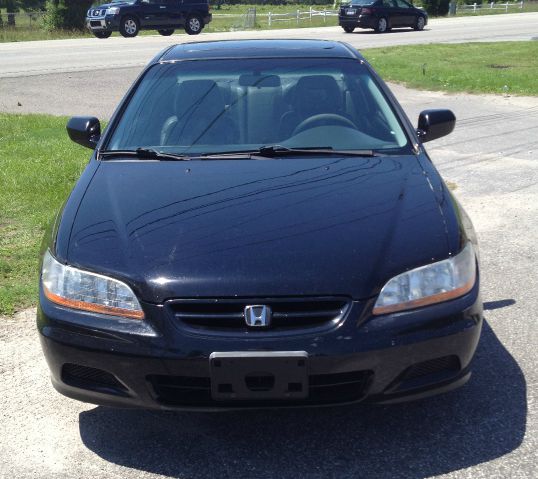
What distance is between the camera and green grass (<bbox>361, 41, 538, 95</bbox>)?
16188 millimetres

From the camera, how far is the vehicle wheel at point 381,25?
33.7m

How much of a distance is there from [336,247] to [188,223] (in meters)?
0.66

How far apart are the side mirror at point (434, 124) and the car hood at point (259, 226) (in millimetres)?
791

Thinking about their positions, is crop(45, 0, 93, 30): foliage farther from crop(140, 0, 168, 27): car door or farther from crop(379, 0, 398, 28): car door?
crop(379, 0, 398, 28): car door

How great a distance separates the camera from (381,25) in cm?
3388

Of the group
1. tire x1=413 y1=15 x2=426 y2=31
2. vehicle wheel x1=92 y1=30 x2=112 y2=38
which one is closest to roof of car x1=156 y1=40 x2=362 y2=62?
vehicle wheel x1=92 y1=30 x2=112 y2=38

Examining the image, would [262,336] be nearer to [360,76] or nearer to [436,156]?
[360,76]

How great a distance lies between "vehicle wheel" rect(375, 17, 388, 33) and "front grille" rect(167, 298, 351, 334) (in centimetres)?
3168

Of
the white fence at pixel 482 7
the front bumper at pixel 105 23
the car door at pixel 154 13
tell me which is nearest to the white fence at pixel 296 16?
the white fence at pixel 482 7

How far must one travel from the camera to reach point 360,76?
521 centimetres

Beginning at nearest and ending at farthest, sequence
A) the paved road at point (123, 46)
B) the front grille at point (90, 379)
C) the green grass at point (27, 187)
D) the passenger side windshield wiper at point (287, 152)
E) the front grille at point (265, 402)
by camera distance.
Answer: the front grille at point (265, 402) < the front grille at point (90, 379) < the passenger side windshield wiper at point (287, 152) < the green grass at point (27, 187) < the paved road at point (123, 46)

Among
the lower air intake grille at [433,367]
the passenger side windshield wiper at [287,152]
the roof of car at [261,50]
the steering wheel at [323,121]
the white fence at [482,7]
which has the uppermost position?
the roof of car at [261,50]

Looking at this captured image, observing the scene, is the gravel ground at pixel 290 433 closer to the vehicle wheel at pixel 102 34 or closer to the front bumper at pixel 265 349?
the front bumper at pixel 265 349

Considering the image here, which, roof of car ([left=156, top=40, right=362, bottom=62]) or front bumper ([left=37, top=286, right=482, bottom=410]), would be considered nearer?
front bumper ([left=37, top=286, right=482, bottom=410])
